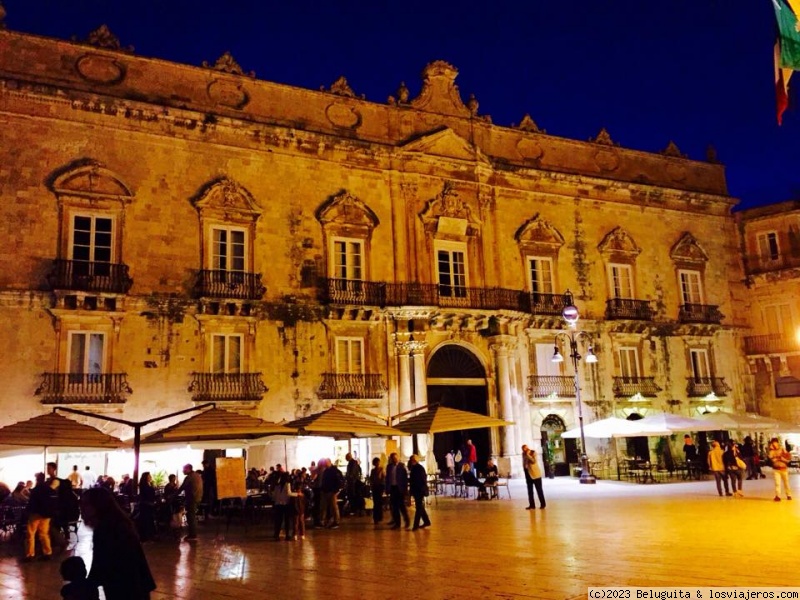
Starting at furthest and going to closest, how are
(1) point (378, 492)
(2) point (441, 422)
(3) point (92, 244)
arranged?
(3) point (92, 244) < (2) point (441, 422) < (1) point (378, 492)

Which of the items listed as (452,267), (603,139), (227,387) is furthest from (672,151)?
(227,387)

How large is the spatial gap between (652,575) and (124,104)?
821 inches

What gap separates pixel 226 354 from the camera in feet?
76.6

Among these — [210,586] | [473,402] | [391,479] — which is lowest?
[210,586]

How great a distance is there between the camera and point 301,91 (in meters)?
26.5

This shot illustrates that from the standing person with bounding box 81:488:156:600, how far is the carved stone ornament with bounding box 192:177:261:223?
1924cm

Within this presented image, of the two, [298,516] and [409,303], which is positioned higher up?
[409,303]

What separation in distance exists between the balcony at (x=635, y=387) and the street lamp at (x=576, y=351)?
195 centimetres

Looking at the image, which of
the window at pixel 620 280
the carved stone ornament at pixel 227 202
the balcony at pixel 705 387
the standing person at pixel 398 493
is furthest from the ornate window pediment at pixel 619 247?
the standing person at pixel 398 493

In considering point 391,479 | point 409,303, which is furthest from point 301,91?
point 391,479

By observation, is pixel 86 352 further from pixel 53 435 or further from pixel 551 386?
pixel 551 386

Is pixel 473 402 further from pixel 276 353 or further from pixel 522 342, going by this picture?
pixel 276 353

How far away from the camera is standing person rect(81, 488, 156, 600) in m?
5.45

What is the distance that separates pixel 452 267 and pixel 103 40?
1438 centimetres
